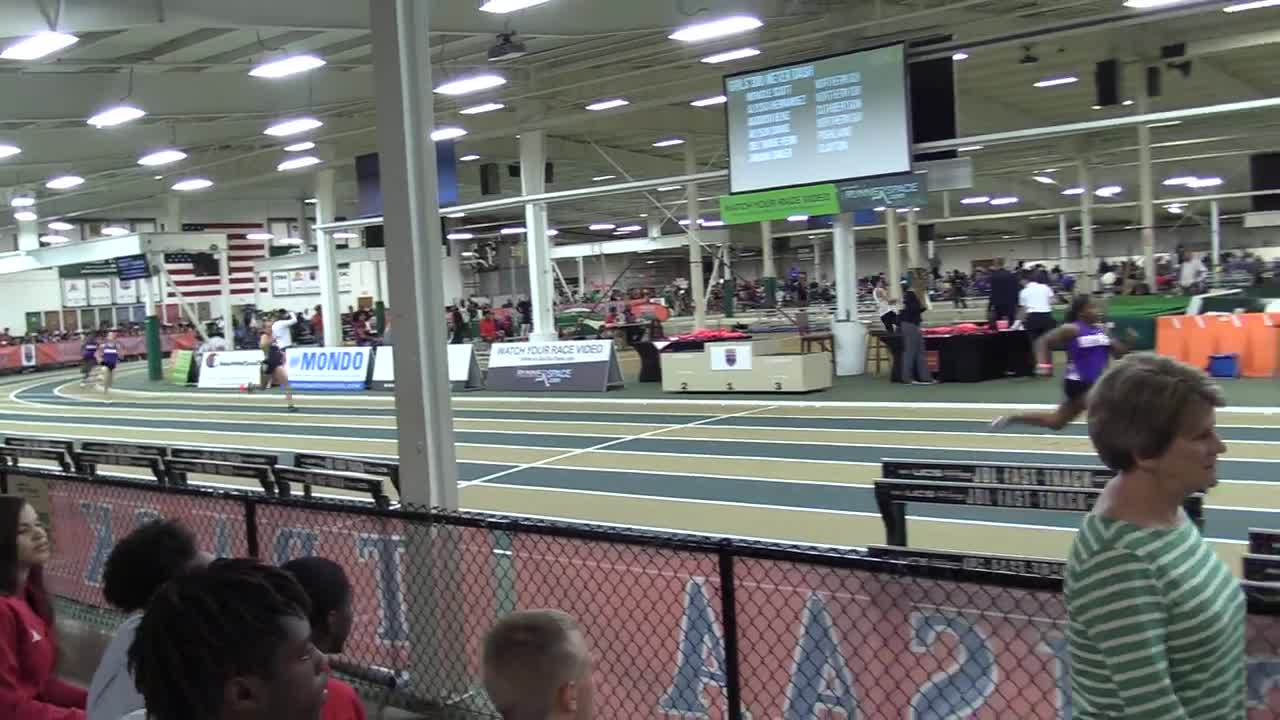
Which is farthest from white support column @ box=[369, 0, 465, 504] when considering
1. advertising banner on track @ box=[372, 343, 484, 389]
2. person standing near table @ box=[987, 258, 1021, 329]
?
advertising banner on track @ box=[372, 343, 484, 389]

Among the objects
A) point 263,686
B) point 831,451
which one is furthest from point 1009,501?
point 831,451

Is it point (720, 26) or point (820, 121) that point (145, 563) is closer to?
point (720, 26)

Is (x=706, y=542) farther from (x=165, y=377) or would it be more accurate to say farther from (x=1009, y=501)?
(x=165, y=377)

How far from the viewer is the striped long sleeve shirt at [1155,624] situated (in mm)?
1961

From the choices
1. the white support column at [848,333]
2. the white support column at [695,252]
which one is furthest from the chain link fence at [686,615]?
the white support column at [695,252]

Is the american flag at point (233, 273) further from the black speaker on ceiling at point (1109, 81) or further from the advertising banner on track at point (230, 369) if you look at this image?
the black speaker on ceiling at point (1109, 81)

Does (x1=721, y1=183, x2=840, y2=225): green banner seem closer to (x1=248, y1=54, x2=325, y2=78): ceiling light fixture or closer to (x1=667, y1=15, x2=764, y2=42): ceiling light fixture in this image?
(x1=667, y1=15, x2=764, y2=42): ceiling light fixture

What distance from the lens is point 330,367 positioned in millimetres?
27422

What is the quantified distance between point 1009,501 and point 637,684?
72.9 inches

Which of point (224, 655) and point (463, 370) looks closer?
point (224, 655)

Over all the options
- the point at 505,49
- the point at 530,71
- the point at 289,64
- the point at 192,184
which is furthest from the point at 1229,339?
the point at 192,184

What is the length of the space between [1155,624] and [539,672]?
115 centimetres

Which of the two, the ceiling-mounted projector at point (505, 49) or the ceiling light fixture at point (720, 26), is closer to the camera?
the ceiling light fixture at point (720, 26)

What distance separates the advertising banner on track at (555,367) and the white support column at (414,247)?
16555 mm
